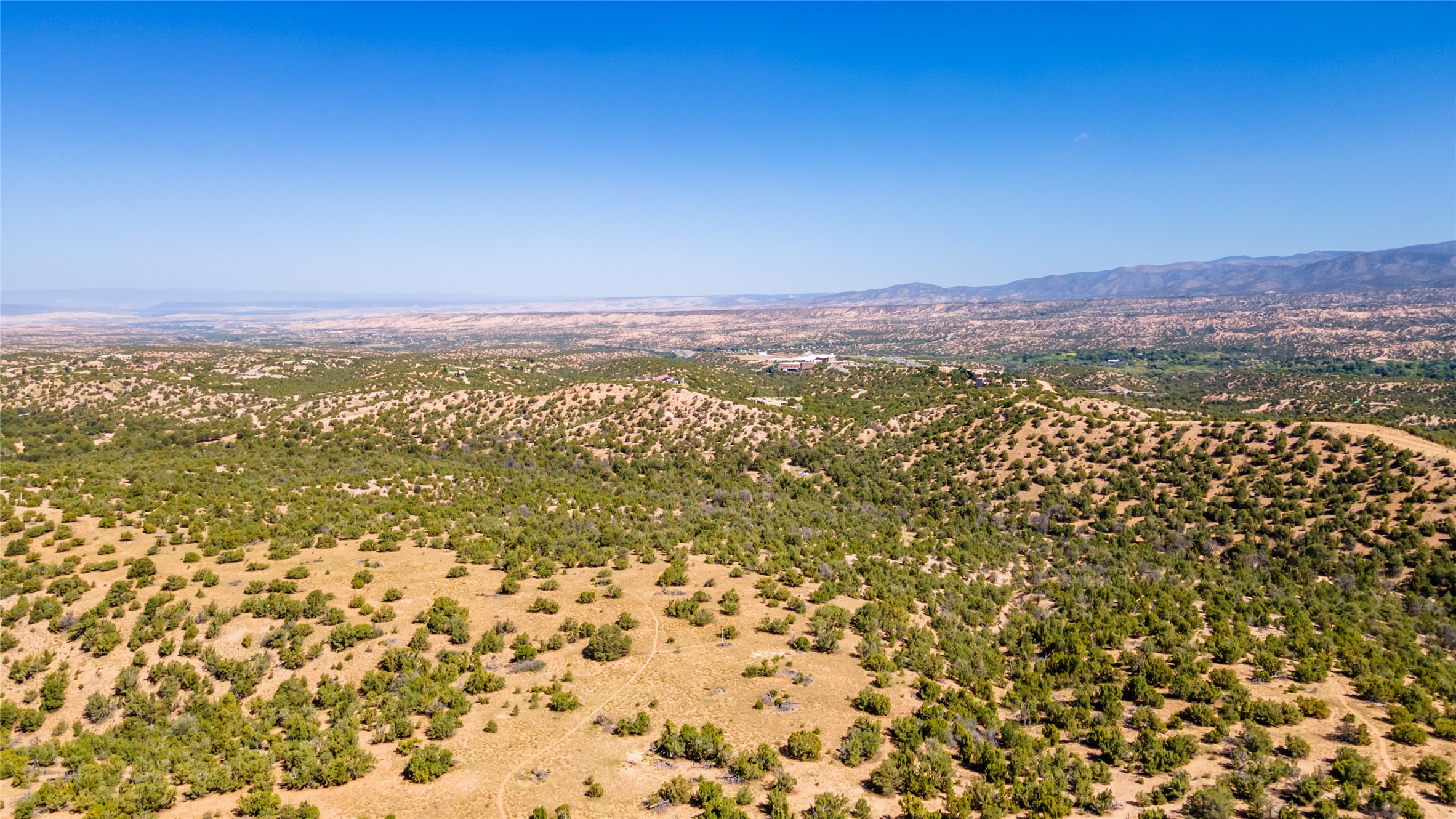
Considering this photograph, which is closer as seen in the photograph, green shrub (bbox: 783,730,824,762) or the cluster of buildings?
green shrub (bbox: 783,730,824,762)

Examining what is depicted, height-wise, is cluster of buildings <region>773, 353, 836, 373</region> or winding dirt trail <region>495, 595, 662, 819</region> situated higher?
cluster of buildings <region>773, 353, 836, 373</region>

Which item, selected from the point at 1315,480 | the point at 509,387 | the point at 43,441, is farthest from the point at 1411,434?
the point at 43,441

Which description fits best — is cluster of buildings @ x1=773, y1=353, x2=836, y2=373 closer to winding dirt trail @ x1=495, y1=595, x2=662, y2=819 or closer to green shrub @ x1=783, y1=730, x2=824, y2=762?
winding dirt trail @ x1=495, y1=595, x2=662, y2=819

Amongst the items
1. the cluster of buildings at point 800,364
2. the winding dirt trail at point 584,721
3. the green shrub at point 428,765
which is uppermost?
the cluster of buildings at point 800,364

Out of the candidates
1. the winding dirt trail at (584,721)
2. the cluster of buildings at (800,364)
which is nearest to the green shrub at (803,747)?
the winding dirt trail at (584,721)

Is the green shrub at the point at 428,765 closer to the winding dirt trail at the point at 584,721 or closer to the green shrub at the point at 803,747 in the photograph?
the winding dirt trail at the point at 584,721

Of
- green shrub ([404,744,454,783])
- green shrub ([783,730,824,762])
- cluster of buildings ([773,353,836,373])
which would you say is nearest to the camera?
green shrub ([404,744,454,783])

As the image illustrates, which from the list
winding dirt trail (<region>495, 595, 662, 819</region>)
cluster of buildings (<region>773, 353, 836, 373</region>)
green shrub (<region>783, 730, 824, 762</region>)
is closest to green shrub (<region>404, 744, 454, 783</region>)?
winding dirt trail (<region>495, 595, 662, 819</region>)

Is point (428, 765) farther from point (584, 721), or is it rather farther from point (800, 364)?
point (800, 364)

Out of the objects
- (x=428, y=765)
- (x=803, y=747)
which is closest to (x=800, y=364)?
(x=803, y=747)

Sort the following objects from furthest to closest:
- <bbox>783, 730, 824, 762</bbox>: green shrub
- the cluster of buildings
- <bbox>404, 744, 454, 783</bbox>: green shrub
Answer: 1. the cluster of buildings
2. <bbox>783, 730, 824, 762</bbox>: green shrub
3. <bbox>404, 744, 454, 783</bbox>: green shrub
